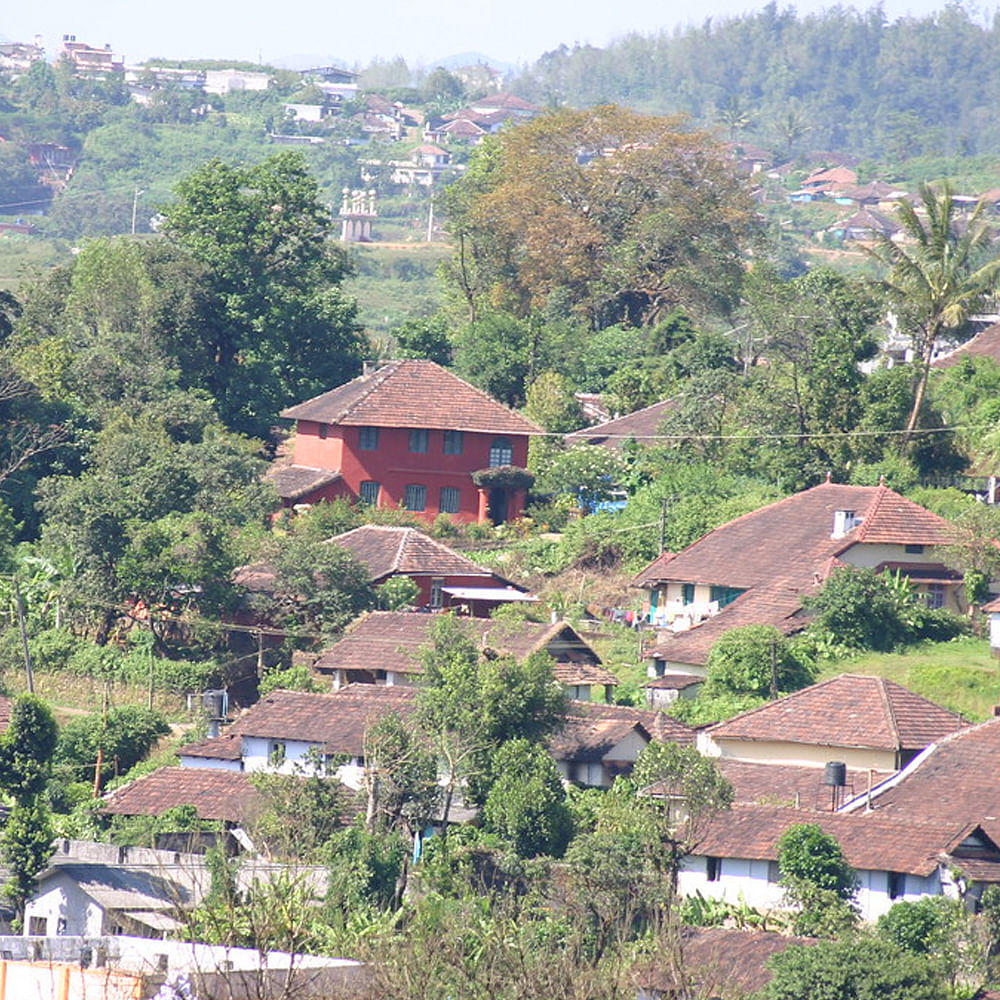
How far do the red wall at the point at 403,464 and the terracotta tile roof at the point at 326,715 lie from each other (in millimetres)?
13124

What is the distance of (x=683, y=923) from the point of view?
95.4 ft

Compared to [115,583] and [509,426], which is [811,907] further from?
[509,426]

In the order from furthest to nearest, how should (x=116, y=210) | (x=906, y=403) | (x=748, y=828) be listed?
(x=116, y=210) → (x=906, y=403) → (x=748, y=828)

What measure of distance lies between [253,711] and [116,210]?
95196mm

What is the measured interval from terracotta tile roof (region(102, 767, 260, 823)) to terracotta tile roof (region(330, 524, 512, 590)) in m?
8.79

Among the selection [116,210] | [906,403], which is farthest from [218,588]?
[116,210]

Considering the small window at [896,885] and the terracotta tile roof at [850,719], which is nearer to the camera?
the small window at [896,885]

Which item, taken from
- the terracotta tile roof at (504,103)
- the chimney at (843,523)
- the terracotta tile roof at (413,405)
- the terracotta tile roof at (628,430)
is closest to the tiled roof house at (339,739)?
the chimney at (843,523)

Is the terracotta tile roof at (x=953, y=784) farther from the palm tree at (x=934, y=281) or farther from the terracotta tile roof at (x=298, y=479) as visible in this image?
the terracotta tile roof at (x=298, y=479)

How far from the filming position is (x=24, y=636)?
136ft

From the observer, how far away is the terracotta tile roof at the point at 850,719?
34375 millimetres

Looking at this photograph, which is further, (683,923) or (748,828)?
(748,828)

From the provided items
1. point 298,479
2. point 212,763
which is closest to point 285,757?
point 212,763

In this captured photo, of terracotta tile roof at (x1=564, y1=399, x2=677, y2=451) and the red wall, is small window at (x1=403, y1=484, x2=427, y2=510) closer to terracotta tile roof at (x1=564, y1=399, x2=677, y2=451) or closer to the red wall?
the red wall
